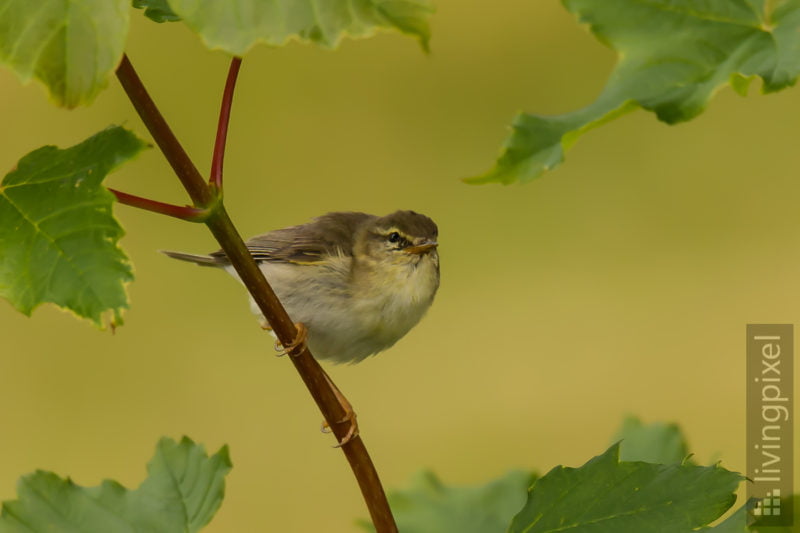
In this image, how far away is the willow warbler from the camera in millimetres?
1901

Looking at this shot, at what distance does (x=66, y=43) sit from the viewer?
646mm

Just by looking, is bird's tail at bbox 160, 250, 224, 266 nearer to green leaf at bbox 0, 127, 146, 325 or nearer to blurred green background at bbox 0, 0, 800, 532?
green leaf at bbox 0, 127, 146, 325

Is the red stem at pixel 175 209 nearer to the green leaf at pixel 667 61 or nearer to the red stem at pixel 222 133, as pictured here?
the red stem at pixel 222 133

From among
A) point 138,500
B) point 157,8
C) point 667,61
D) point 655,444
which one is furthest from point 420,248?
point 667,61

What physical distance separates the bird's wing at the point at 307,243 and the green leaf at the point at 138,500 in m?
0.90

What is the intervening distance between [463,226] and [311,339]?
3.08 meters

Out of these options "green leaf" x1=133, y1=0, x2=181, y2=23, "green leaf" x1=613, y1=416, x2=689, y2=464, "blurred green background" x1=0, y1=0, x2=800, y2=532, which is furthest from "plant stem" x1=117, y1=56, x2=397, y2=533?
"blurred green background" x1=0, y1=0, x2=800, y2=532

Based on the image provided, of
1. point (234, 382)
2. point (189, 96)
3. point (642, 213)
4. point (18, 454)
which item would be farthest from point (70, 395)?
point (642, 213)

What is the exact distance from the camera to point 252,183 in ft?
16.6

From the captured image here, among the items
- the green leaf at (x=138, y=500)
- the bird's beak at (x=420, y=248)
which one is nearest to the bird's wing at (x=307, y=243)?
the bird's beak at (x=420, y=248)

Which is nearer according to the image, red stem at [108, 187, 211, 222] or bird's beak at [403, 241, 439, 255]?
red stem at [108, 187, 211, 222]

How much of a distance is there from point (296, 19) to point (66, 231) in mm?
262

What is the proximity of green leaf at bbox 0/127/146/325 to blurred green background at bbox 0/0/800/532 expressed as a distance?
11.1ft

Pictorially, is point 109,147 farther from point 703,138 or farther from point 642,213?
point 703,138
